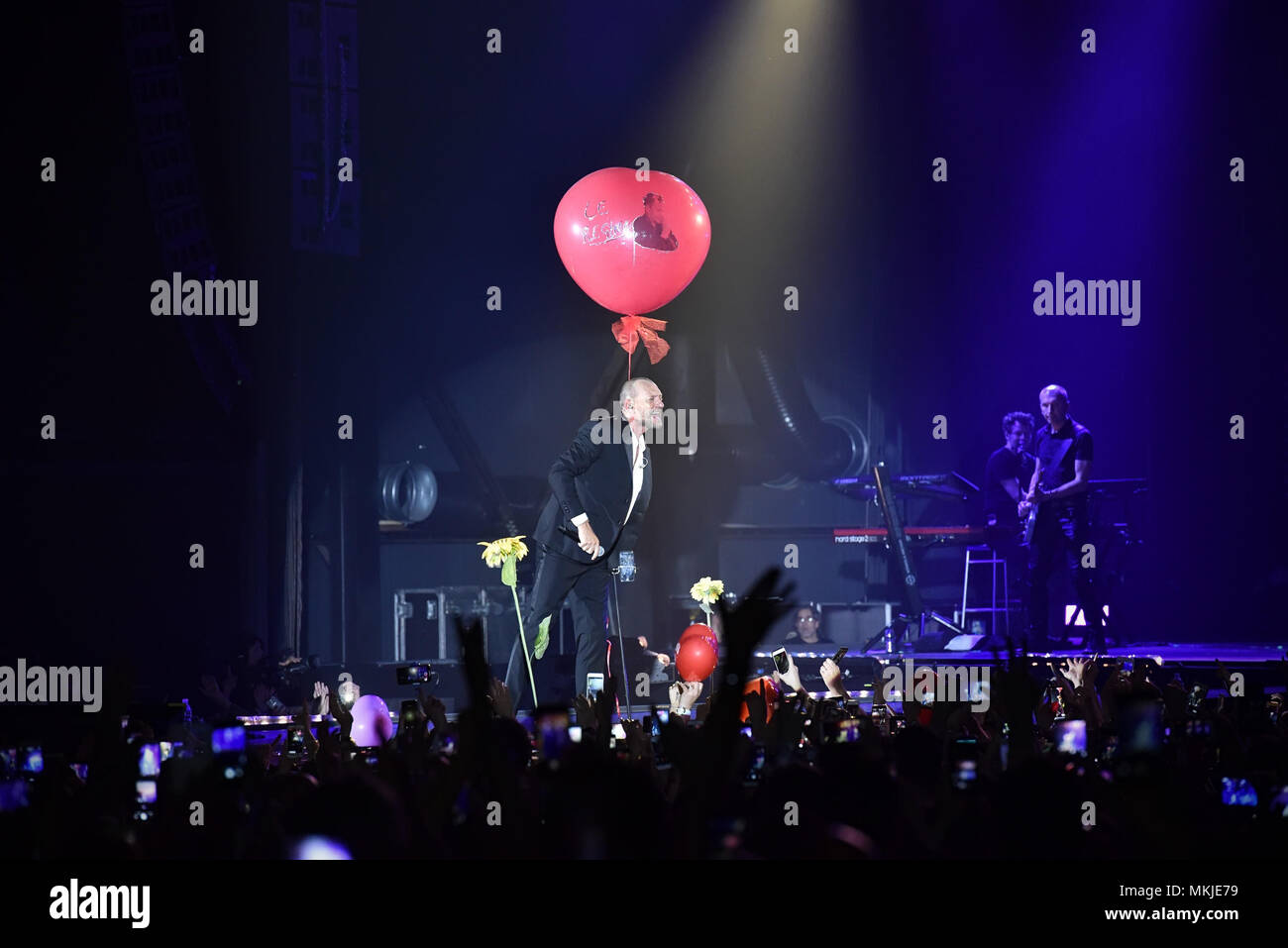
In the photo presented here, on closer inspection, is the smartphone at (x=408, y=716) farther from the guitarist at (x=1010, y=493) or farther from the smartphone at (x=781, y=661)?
the guitarist at (x=1010, y=493)

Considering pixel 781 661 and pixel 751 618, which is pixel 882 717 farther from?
pixel 751 618

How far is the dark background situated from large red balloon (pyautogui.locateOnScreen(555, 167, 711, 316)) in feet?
8.29

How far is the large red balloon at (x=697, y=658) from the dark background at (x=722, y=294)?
4.00 metres

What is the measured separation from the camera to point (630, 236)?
861 centimetres

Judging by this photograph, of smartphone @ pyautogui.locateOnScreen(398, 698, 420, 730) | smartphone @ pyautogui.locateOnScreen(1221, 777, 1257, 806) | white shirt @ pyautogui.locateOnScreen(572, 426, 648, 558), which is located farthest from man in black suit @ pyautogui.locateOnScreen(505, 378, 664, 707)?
smartphone @ pyautogui.locateOnScreen(1221, 777, 1257, 806)

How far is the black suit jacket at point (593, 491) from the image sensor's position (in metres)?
7.78

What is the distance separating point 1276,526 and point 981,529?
9.22ft

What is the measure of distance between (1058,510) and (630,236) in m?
4.16

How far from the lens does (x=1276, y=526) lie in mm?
11953

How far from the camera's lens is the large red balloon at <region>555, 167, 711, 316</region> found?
862 cm

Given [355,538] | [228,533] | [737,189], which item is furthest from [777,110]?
[228,533]

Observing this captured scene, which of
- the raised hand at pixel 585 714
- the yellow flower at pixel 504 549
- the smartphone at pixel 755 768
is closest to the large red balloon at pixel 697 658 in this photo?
the yellow flower at pixel 504 549

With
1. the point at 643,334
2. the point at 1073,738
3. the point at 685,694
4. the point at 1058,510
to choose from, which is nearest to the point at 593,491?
the point at 685,694
